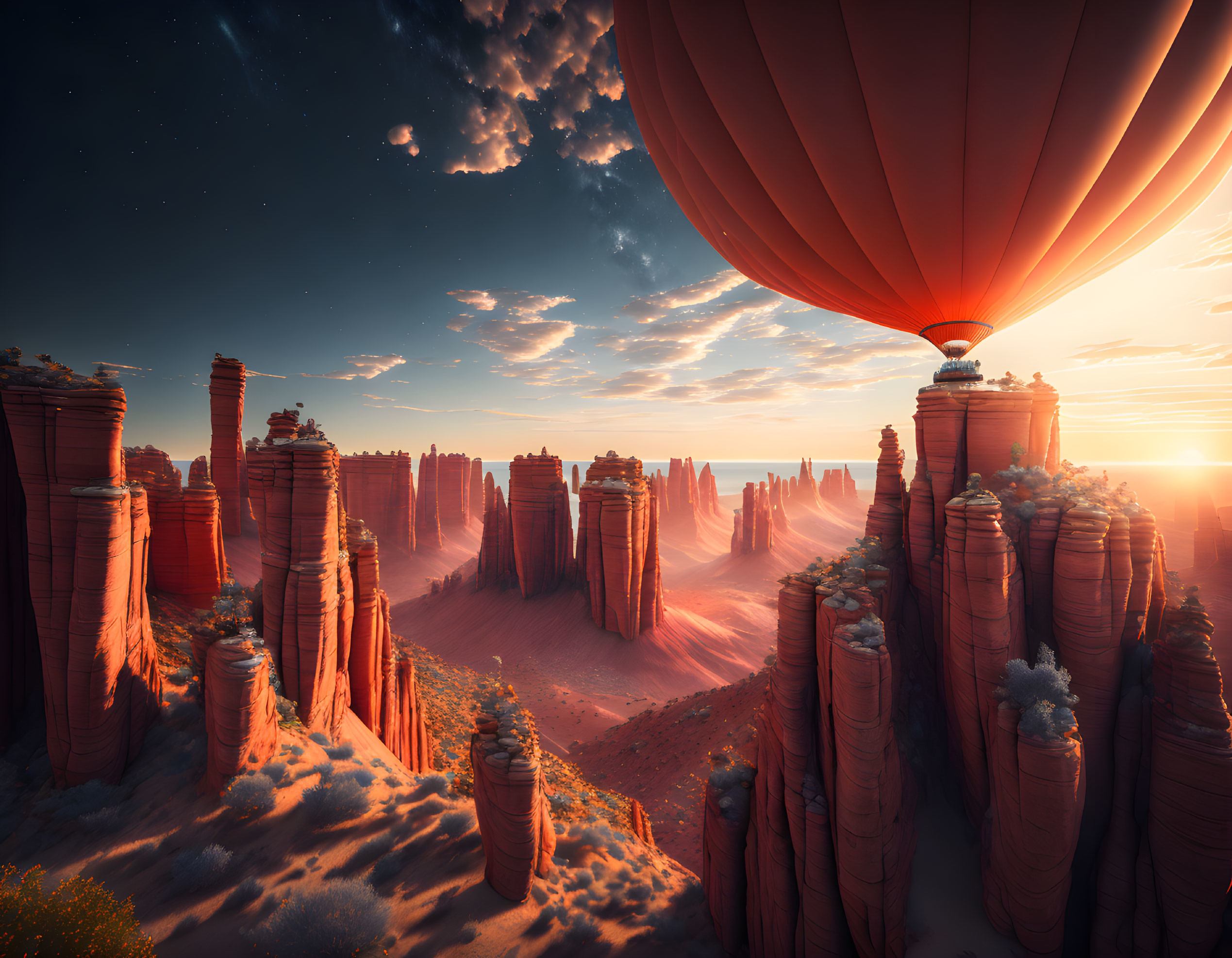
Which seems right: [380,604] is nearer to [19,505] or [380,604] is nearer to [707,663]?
[19,505]

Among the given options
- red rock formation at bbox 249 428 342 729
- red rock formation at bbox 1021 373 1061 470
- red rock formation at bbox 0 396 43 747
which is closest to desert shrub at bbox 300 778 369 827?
red rock formation at bbox 249 428 342 729

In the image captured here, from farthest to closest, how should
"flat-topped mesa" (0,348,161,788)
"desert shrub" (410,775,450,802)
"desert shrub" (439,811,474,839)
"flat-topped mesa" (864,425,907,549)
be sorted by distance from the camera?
1. "flat-topped mesa" (864,425,907,549)
2. "desert shrub" (410,775,450,802)
3. "desert shrub" (439,811,474,839)
4. "flat-topped mesa" (0,348,161,788)

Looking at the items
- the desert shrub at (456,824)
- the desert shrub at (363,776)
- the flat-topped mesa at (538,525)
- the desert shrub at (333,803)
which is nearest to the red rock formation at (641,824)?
the desert shrub at (456,824)

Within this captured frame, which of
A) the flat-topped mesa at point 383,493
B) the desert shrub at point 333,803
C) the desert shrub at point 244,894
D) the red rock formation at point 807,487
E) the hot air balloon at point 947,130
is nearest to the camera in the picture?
the hot air balloon at point 947,130

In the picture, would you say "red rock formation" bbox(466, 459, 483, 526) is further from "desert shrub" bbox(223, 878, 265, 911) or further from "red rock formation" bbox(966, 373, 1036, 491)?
"red rock formation" bbox(966, 373, 1036, 491)

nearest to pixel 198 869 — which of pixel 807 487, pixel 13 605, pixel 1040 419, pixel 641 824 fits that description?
pixel 13 605

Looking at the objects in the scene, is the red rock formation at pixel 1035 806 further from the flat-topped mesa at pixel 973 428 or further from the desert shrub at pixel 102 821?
the desert shrub at pixel 102 821

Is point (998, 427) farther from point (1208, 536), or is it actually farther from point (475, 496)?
point (475, 496)
